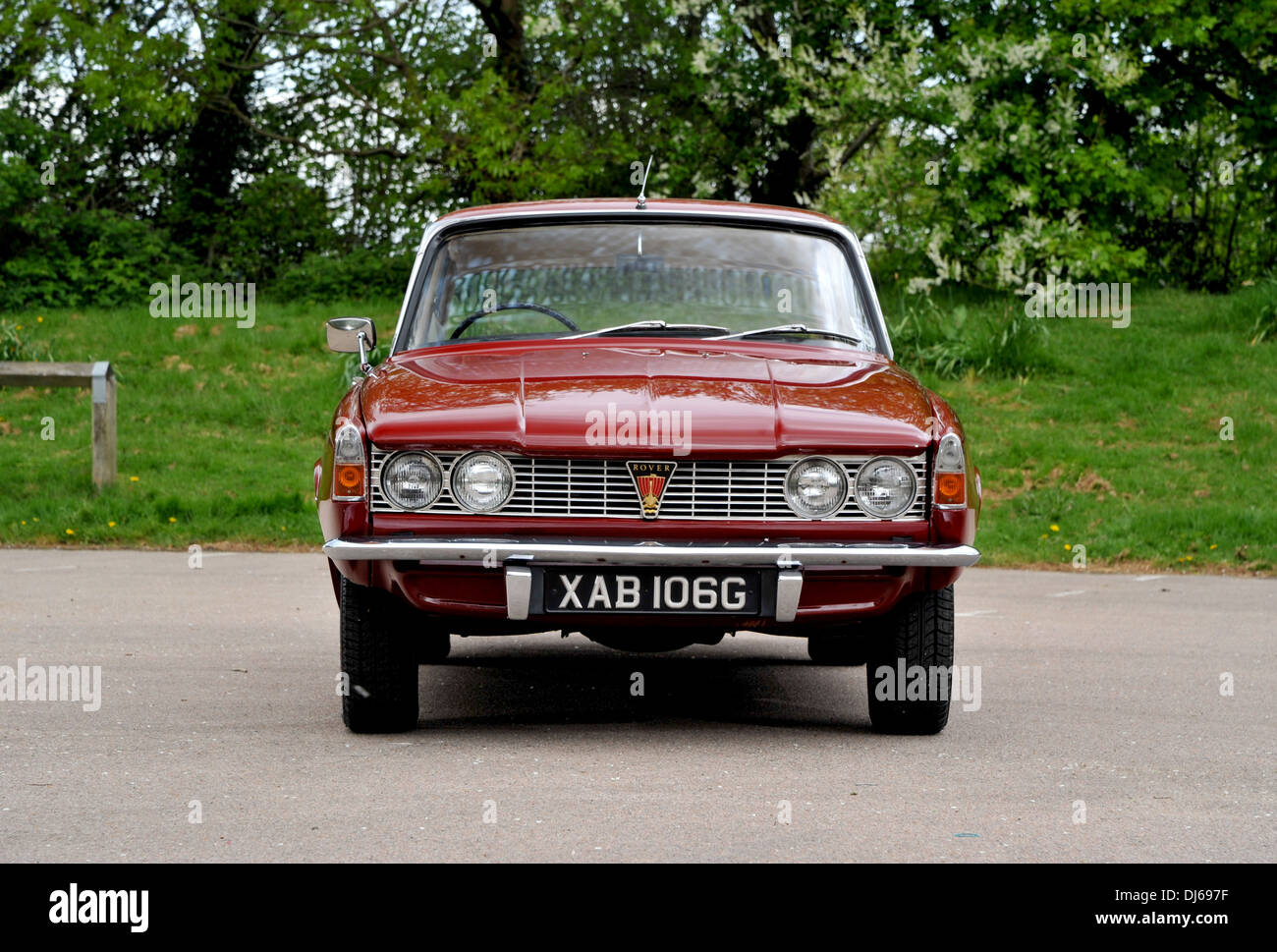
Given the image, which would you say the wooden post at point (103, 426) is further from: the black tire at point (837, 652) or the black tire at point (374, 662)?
the black tire at point (374, 662)

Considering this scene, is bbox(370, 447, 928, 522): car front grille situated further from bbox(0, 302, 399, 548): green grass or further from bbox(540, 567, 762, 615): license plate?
bbox(0, 302, 399, 548): green grass

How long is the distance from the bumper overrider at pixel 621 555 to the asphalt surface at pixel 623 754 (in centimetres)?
53

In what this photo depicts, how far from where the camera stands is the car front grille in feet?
15.7

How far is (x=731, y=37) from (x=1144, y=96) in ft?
18.8

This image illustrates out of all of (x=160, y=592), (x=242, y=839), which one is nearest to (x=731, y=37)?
(x=160, y=592)

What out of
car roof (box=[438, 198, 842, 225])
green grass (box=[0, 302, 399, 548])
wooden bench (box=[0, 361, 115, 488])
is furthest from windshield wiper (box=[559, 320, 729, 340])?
wooden bench (box=[0, 361, 115, 488])

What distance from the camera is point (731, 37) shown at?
2194 centimetres

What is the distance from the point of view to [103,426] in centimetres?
1312

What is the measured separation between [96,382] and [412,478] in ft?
29.5

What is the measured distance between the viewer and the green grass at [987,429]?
12.3 metres

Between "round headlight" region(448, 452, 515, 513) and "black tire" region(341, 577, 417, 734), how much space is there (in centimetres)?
46

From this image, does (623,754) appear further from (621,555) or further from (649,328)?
(649,328)

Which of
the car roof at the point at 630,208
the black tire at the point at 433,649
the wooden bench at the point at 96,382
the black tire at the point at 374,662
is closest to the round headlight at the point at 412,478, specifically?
the black tire at the point at 374,662

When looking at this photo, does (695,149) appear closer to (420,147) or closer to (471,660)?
(420,147)
